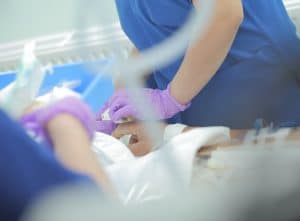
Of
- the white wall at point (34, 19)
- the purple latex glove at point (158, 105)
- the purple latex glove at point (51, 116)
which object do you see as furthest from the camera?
the white wall at point (34, 19)

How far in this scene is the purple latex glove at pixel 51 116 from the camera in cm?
45

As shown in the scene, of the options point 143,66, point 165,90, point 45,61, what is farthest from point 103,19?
point 45,61

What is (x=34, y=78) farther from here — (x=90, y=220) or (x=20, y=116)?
(x=90, y=220)

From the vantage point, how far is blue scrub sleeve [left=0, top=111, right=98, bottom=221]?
1.07ft

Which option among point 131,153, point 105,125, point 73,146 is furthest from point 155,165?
point 105,125

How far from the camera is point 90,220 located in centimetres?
22

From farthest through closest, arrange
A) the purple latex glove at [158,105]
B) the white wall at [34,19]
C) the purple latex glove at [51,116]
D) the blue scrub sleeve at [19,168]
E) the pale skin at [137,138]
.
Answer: the white wall at [34,19] < the purple latex glove at [158,105] < the pale skin at [137,138] < the purple latex glove at [51,116] < the blue scrub sleeve at [19,168]

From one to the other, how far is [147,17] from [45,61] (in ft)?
1.25

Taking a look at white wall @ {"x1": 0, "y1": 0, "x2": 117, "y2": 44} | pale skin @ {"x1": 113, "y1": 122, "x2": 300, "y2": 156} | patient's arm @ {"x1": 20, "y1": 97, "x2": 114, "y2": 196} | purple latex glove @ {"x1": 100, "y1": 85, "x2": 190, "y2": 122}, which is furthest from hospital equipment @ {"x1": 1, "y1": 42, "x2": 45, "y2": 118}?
white wall @ {"x1": 0, "y1": 0, "x2": 117, "y2": 44}

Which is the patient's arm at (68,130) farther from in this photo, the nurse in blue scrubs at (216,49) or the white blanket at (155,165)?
the nurse in blue scrubs at (216,49)

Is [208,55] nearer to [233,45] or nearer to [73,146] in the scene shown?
[233,45]

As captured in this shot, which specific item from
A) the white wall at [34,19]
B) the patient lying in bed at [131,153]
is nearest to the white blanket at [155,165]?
the patient lying in bed at [131,153]

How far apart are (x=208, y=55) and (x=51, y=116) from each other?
0.93 feet

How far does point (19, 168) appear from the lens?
35 cm
